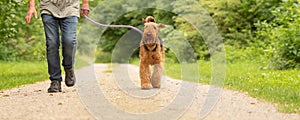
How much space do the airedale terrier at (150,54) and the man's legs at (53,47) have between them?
57.6 inches

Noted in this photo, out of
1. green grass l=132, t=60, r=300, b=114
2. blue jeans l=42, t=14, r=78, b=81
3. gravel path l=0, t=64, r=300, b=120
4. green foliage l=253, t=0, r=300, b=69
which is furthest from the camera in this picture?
green foliage l=253, t=0, r=300, b=69

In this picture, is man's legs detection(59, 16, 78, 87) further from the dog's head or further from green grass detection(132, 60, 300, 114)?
green grass detection(132, 60, 300, 114)

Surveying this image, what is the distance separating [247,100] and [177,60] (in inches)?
627

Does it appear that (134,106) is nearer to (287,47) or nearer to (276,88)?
(276,88)

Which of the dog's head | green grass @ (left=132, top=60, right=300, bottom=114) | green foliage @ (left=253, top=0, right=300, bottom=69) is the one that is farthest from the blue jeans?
green foliage @ (left=253, top=0, right=300, bottom=69)

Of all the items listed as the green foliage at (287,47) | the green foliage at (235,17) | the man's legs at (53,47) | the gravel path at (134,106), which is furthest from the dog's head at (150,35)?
the green foliage at (235,17)

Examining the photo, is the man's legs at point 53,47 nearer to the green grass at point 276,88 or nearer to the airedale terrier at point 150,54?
the airedale terrier at point 150,54

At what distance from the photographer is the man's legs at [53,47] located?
7762mm

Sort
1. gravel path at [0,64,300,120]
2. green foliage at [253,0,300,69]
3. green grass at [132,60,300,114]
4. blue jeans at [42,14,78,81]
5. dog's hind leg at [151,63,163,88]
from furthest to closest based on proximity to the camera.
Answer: green foliage at [253,0,300,69] < dog's hind leg at [151,63,163,88] < blue jeans at [42,14,78,81] < green grass at [132,60,300,114] < gravel path at [0,64,300,120]

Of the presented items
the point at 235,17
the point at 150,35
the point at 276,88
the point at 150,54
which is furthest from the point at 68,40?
the point at 235,17

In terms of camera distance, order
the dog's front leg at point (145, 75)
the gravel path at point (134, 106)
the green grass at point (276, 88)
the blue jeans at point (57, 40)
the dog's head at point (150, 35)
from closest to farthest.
Result: the gravel path at point (134, 106) < the green grass at point (276, 88) < the blue jeans at point (57, 40) < the dog's head at point (150, 35) < the dog's front leg at point (145, 75)

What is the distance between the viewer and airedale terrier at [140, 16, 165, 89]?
858cm

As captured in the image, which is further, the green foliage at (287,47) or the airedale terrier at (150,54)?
the green foliage at (287,47)

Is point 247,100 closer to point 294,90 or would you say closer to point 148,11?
point 294,90
